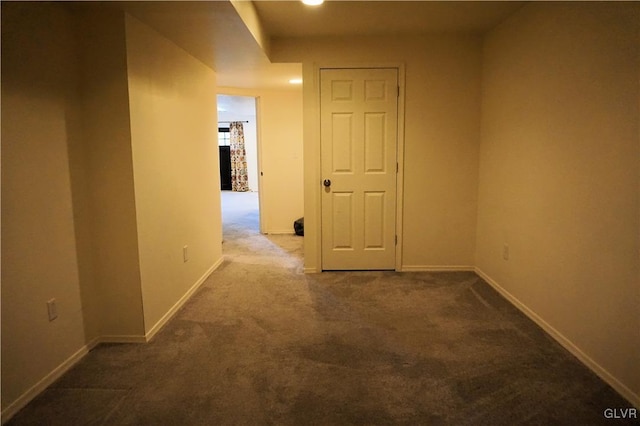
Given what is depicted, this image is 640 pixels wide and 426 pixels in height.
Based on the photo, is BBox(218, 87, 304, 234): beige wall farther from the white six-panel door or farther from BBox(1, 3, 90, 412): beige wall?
BBox(1, 3, 90, 412): beige wall

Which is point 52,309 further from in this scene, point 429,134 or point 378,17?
point 429,134

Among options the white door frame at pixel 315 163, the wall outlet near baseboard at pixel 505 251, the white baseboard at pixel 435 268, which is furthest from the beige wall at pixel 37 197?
the wall outlet near baseboard at pixel 505 251

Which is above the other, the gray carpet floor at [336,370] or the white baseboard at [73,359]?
the white baseboard at [73,359]

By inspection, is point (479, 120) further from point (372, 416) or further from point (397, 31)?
point (372, 416)

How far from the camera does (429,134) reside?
3658mm

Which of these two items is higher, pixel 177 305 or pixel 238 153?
pixel 238 153

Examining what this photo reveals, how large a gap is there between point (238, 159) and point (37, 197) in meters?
10.3

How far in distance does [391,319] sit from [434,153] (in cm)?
169

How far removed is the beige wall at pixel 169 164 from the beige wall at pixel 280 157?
1.71 metres

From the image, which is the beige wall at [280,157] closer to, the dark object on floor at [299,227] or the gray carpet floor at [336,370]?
the dark object on floor at [299,227]

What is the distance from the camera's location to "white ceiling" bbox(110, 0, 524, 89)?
88.7 inches

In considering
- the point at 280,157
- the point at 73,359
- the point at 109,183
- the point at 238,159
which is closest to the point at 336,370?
the point at 73,359

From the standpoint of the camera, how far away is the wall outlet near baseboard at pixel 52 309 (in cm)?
201

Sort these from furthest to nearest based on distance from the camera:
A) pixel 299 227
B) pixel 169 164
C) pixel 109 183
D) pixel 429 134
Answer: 1. pixel 299 227
2. pixel 429 134
3. pixel 169 164
4. pixel 109 183
